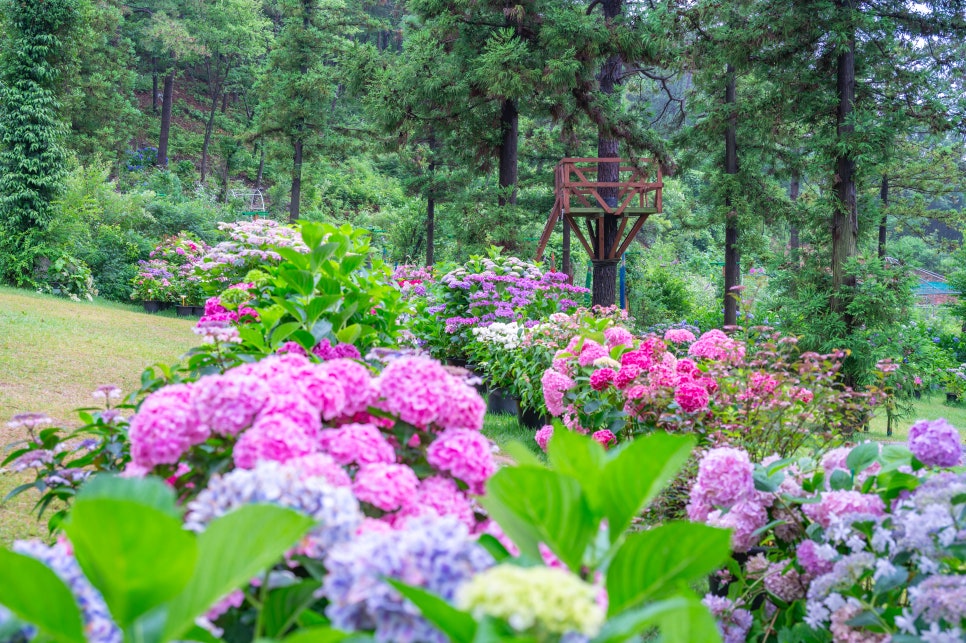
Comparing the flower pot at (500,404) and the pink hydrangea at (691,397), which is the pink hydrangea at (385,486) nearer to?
the pink hydrangea at (691,397)

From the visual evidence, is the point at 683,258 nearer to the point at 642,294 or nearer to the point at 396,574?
the point at 642,294

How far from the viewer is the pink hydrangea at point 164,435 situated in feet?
3.96

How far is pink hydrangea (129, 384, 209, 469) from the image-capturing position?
1208 mm

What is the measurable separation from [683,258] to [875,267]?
65.2 ft

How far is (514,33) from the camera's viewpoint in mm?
11406

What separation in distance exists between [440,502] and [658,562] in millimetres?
468

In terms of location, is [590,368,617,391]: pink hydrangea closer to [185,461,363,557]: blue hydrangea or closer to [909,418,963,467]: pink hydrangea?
[909,418,963,467]: pink hydrangea

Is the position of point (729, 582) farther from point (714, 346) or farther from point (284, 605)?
point (714, 346)

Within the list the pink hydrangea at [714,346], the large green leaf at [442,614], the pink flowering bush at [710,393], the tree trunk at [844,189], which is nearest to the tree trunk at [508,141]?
the tree trunk at [844,189]

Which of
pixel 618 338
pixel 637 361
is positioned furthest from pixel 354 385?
pixel 618 338

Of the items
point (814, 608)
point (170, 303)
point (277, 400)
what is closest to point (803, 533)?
point (814, 608)

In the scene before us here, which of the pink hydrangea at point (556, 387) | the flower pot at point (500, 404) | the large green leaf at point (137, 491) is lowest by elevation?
the flower pot at point (500, 404)

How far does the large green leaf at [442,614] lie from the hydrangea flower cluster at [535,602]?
0.15 feet

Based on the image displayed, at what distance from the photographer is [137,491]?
0.74 m
